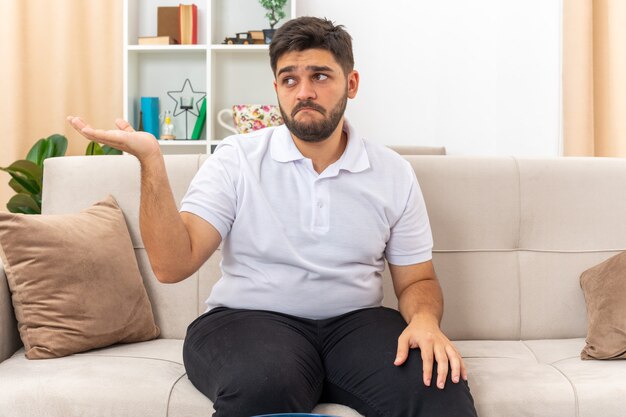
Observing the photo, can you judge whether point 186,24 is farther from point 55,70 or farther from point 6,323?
point 6,323

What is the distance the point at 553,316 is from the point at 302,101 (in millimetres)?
877

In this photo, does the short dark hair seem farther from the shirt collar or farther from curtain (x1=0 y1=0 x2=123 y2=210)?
curtain (x1=0 y1=0 x2=123 y2=210)

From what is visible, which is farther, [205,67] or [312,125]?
[205,67]

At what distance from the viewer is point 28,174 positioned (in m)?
3.12

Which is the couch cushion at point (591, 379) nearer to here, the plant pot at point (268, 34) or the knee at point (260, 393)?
the knee at point (260, 393)

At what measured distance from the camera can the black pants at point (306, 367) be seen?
4.48ft

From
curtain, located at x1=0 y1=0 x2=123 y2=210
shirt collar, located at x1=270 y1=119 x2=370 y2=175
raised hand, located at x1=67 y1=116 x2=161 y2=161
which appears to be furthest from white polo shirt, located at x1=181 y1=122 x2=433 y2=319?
curtain, located at x1=0 y1=0 x2=123 y2=210

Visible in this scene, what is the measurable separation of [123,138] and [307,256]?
0.48 m

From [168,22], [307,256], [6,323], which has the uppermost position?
[168,22]

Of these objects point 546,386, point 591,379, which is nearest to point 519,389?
point 546,386

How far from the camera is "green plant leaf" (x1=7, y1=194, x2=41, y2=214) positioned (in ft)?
10.0

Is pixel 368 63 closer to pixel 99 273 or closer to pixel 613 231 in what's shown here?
pixel 613 231

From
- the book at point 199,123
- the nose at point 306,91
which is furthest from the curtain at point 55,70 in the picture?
the nose at point 306,91

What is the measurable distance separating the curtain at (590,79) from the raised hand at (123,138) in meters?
2.33
